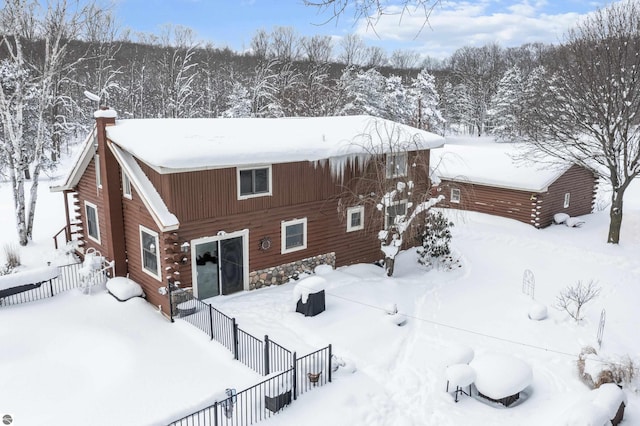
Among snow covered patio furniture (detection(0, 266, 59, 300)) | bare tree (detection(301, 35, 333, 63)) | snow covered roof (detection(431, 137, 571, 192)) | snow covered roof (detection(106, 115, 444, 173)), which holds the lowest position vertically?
snow covered patio furniture (detection(0, 266, 59, 300))

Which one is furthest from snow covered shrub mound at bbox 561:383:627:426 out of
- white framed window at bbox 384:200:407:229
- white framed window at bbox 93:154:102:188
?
white framed window at bbox 93:154:102:188

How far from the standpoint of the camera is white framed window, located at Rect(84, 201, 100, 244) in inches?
623

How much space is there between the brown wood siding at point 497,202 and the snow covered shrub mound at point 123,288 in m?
14.7

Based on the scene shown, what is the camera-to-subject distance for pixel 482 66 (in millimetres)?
88562

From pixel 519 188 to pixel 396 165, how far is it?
9.15 meters

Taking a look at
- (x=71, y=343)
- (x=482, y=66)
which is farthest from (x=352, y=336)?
(x=482, y=66)

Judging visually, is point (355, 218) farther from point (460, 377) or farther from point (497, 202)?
point (497, 202)

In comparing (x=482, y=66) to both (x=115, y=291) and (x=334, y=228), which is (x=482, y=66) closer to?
(x=334, y=228)

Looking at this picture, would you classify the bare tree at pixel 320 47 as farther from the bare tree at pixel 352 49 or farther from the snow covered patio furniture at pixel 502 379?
the snow covered patio furniture at pixel 502 379

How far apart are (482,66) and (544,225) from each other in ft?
243

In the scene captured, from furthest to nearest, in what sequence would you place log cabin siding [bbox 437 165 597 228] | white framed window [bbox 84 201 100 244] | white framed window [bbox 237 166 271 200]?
1. log cabin siding [bbox 437 165 597 228]
2. white framed window [bbox 84 201 100 244]
3. white framed window [bbox 237 166 271 200]

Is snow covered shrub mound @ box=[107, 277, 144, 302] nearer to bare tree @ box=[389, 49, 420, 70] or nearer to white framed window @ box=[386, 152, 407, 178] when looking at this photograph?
white framed window @ box=[386, 152, 407, 178]

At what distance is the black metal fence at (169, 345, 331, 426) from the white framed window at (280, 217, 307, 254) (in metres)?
5.52

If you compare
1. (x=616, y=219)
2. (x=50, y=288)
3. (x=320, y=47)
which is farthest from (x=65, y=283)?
(x=320, y=47)
